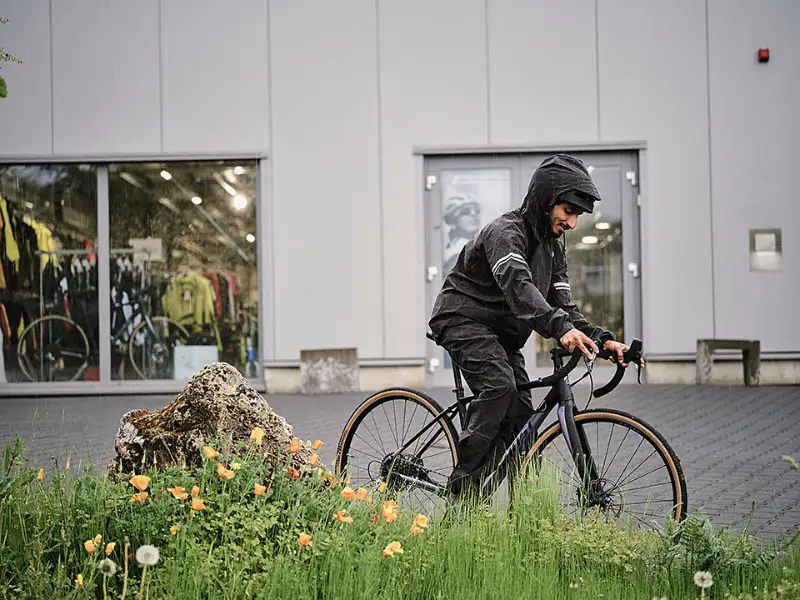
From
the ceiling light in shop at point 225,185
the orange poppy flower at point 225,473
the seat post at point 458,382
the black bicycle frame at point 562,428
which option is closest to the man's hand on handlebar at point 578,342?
the black bicycle frame at point 562,428

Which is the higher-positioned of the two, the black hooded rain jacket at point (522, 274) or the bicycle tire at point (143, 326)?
the black hooded rain jacket at point (522, 274)

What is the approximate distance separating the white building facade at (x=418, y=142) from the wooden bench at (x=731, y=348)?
203 millimetres

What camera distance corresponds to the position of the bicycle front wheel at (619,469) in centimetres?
451

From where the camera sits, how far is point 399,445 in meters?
5.48

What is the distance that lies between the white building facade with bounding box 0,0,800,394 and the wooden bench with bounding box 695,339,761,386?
20cm

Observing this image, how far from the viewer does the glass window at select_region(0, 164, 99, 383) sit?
15.1m

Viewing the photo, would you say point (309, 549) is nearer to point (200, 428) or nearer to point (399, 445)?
point (200, 428)

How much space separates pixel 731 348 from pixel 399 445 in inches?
372

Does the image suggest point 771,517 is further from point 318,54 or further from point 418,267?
point 318,54

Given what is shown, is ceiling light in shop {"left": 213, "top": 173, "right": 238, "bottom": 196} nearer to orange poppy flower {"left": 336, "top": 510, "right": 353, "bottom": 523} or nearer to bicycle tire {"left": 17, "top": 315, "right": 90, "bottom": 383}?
bicycle tire {"left": 17, "top": 315, "right": 90, "bottom": 383}

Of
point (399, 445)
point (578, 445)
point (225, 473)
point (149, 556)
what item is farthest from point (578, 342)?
point (149, 556)

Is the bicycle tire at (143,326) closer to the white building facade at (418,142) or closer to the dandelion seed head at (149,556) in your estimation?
the white building facade at (418,142)

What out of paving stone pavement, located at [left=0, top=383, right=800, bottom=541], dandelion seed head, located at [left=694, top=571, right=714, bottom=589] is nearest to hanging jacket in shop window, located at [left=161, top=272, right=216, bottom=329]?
paving stone pavement, located at [left=0, top=383, right=800, bottom=541]

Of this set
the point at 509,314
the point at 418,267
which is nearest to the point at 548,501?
the point at 509,314
